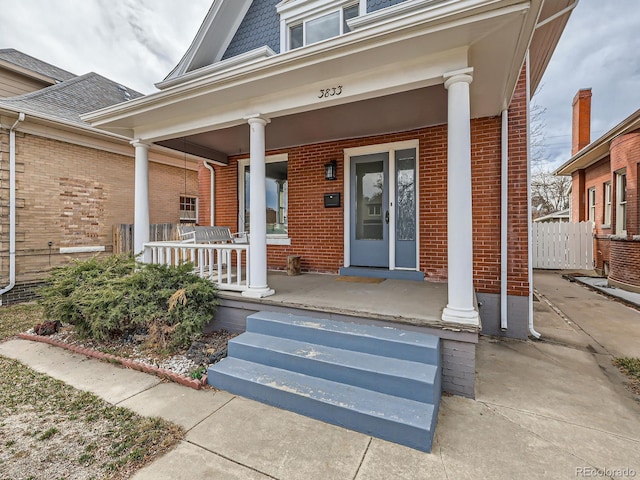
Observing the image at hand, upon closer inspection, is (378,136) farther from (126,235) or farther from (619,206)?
(619,206)

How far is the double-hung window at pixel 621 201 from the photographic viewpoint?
806 centimetres

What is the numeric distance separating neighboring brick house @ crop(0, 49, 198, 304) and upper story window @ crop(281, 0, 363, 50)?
363 centimetres

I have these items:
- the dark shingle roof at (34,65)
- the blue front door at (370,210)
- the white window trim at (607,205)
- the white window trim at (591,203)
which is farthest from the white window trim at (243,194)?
the white window trim at (591,203)

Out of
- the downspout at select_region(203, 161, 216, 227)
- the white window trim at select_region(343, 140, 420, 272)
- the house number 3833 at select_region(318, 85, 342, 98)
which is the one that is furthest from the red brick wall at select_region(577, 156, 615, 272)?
the downspout at select_region(203, 161, 216, 227)

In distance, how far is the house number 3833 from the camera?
349cm

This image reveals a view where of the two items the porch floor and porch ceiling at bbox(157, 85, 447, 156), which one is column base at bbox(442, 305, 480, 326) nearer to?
the porch floor

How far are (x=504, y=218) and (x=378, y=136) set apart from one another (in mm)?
2480

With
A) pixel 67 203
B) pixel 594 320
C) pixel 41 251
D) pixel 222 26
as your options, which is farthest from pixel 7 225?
pixel 594 320

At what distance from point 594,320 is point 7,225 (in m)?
11.4

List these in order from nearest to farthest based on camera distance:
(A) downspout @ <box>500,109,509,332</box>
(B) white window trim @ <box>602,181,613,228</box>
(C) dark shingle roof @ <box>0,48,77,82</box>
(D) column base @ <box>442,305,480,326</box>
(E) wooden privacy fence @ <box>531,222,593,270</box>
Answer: (D) column base @ <box>442,305,480,326</box>
(A) downspout @ <box>500,109,509,332</box>
(C) dark shingle roof @ <box>0,48,77,82</box>
(B) white window trim @ <box>602,181,613,228</box>
(E) wooden privacy fence @ <box>531,222,593,270</box>

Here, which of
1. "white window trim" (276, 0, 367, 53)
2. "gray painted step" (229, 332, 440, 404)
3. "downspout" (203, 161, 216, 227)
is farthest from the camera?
"downspout" (203, 161, 216, 227)

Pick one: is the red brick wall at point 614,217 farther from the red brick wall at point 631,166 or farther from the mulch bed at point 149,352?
the mulch bed at point 149,352

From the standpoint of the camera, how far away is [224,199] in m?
7.05

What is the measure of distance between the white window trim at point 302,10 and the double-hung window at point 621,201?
27.6ft
